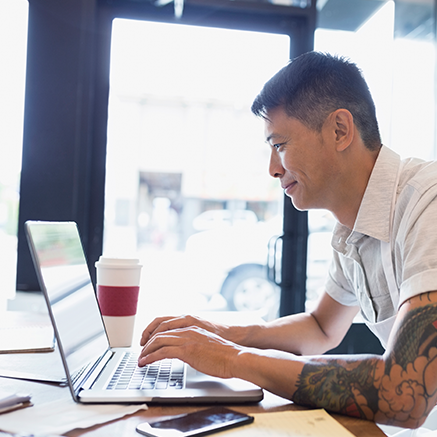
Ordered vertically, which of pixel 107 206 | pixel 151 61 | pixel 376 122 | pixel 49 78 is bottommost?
pixel 107 206

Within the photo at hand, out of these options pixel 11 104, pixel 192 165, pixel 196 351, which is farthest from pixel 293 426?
pixel 192 165

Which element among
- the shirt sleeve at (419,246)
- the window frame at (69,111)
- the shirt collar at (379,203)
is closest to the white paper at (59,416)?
the shirt sleeve at (419,246)

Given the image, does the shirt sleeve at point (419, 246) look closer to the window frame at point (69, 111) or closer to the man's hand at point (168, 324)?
the man's hand at point (168, 324)

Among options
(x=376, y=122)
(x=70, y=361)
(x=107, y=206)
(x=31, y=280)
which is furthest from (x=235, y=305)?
(x=70, y=361)

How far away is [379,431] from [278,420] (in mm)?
144

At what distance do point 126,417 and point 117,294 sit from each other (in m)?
0.45

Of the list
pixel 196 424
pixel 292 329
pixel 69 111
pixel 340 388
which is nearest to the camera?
pixel 196 424

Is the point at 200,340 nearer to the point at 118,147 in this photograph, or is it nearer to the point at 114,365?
the point at 114,365

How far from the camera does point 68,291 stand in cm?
84

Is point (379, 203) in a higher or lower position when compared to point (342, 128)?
lower

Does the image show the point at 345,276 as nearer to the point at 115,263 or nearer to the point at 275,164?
the point at 275,164

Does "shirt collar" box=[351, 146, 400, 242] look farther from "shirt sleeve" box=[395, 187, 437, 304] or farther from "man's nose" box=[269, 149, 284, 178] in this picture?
"man's nose" box=[269, 149, 284, 178]

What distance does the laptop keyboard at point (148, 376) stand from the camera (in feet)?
2.48

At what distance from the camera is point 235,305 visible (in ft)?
10.7
